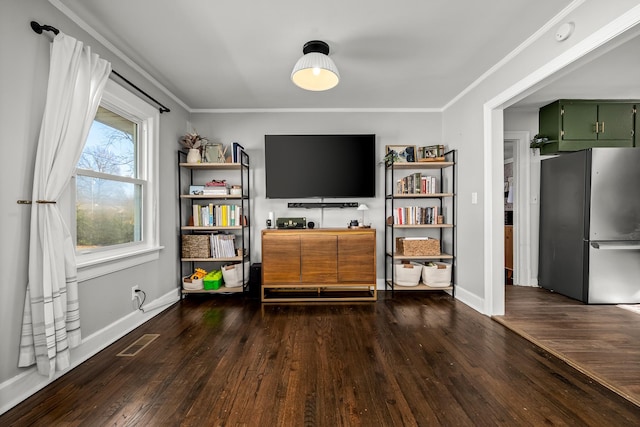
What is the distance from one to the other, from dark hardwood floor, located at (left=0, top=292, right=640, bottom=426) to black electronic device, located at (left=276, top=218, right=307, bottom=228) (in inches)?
48.3

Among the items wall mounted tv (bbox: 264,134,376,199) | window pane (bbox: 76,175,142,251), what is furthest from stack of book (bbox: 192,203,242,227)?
window pane (bbox: 76,175,142,251)

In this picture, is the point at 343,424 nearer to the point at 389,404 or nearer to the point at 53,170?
the point at 389,404

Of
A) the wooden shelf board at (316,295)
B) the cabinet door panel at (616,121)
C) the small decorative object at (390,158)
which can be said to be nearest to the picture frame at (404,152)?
the small decorative object at (390,158)

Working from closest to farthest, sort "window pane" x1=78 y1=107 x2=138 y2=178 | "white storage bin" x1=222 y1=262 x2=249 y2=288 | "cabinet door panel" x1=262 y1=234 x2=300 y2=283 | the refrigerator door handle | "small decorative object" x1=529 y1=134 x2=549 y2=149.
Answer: "window pane" x1=78 y1=107 x2=138 y2=178 → the refrigerator door handle → "cabinet door panel" x1=262 y1=234 x2=300 y2=283 → "white storage bin" x1=222 y1=262 x2=249 y2=288 → "small decorative object" x1=529 y1=134 x2=549 y2=149

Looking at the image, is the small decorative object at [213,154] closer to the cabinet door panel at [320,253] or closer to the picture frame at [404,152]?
the cabinet door panel at [320,253]

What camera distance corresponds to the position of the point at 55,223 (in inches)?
67.6

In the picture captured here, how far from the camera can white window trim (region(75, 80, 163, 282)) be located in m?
2.33

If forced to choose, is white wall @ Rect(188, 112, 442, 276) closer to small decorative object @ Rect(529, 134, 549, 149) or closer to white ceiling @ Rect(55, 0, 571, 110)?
white ceiling @ Rect(55, 0, 571, 110)

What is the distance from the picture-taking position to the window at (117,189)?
220cm

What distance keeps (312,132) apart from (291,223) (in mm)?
1258

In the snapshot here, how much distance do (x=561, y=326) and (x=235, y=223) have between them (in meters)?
3.43

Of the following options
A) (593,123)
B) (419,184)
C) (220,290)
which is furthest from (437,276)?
(593,123)

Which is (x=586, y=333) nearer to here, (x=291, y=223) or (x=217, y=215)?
(x=291, y=223)

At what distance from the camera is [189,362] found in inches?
78.4
